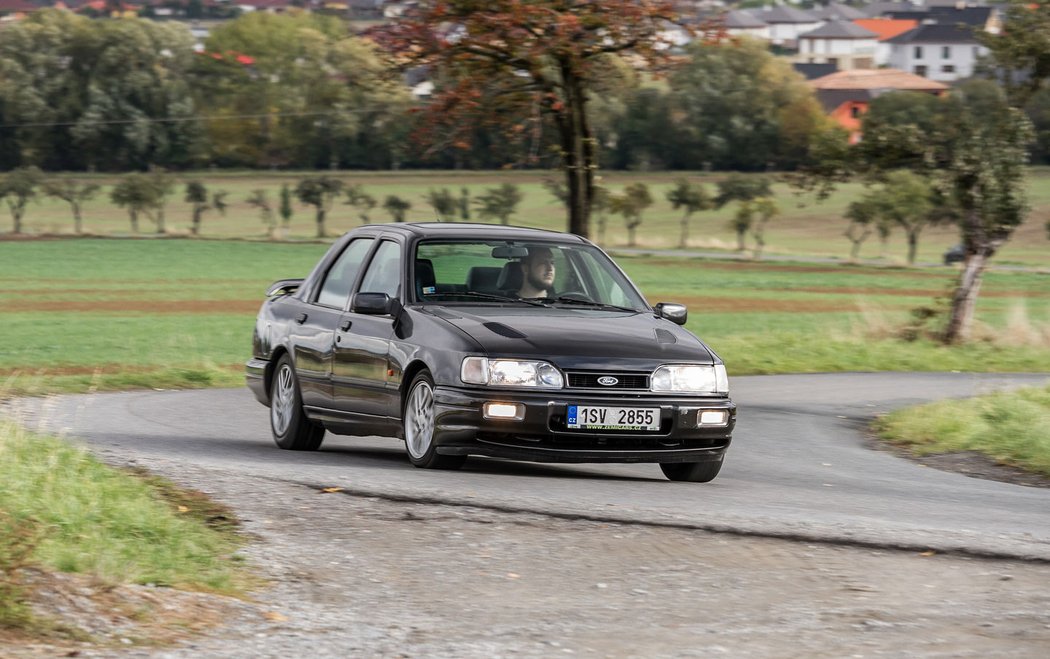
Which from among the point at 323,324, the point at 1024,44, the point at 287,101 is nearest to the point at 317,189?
the point at 287,101

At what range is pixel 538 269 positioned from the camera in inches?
438

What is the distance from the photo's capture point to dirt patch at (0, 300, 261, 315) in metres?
42.4

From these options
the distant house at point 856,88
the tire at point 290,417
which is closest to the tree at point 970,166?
the tire at point 290,417

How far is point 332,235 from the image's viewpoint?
87.9m

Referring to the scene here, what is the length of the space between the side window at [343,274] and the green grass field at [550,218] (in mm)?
69096

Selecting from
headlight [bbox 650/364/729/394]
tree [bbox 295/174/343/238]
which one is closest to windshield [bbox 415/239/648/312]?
headlight [bbox 650/364/729/394]

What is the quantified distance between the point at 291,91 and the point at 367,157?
19.0m

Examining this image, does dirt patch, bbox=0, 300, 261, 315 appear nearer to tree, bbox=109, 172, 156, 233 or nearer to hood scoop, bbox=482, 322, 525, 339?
hood scoop, bbox=482, 322, 525, 339

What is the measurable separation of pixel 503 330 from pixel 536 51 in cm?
930

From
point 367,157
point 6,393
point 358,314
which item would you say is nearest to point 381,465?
point 358,314

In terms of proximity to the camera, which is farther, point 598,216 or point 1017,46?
point 598,216

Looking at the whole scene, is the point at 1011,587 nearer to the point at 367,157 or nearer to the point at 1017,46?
the point at 1017,46

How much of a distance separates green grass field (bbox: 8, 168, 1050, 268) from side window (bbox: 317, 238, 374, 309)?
2720 inches

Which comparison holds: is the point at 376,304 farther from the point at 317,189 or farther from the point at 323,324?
the point at 317,189
